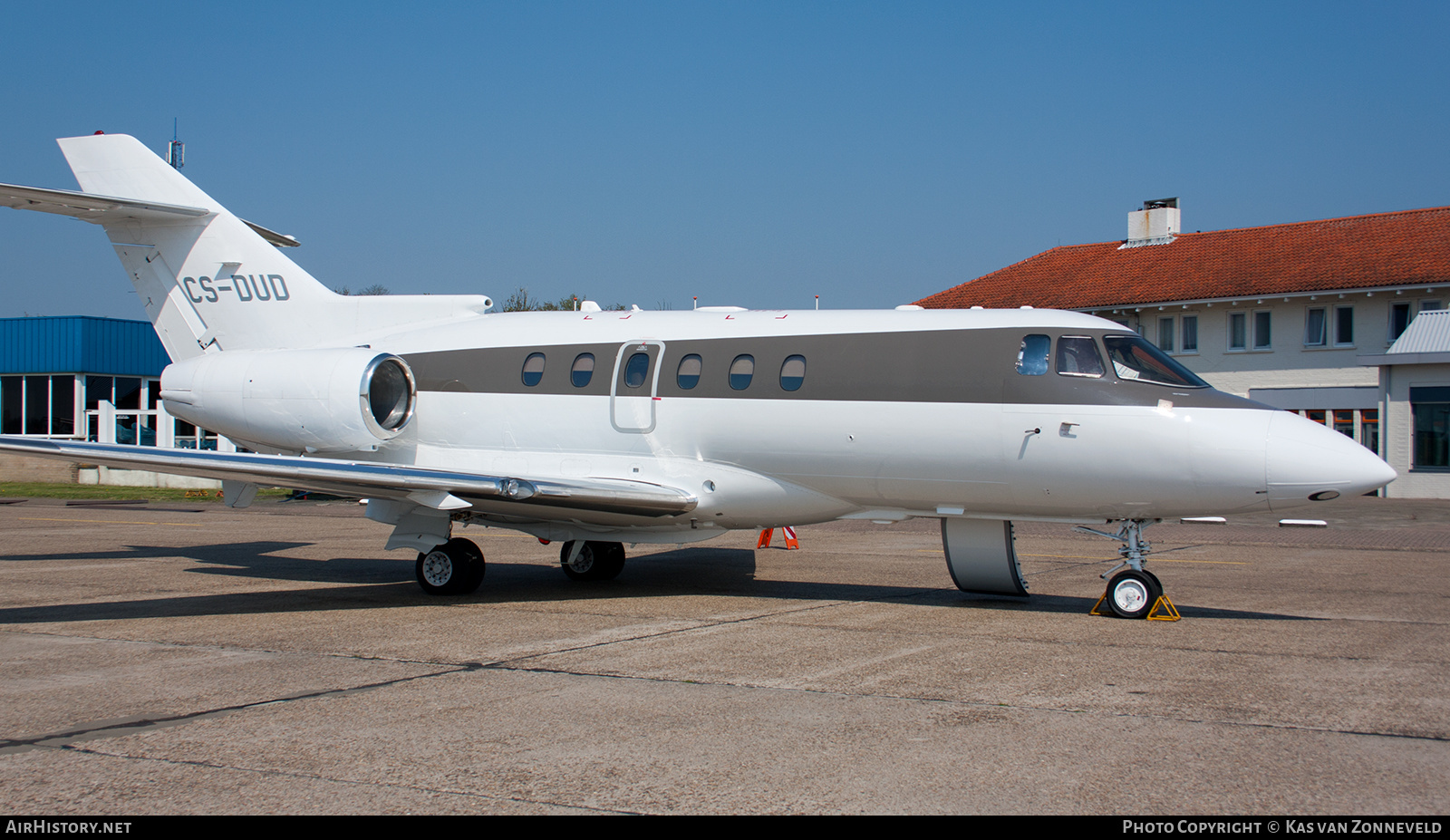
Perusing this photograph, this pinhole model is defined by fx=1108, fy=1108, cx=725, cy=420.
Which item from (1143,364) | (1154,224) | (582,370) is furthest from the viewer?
(1154,224)

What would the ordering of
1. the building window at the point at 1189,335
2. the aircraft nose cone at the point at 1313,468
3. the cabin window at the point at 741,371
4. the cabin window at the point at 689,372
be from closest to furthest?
1. the aircraft nose cone at the point at 1313,468
2. the cabin window at the point at 741,371
3. the cabin window at the point at 689,372
4. the building window at the point at 1189,335

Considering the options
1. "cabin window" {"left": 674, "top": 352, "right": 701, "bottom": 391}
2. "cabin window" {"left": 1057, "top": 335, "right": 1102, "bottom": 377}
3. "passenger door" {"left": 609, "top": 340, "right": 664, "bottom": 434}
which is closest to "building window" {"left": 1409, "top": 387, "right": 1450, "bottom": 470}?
"cabin window" {"left": 1057, "top": 335, "right": 1102, "bottom": 377}

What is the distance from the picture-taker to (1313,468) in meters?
9.05

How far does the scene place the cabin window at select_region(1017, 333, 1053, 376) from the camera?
10.2m

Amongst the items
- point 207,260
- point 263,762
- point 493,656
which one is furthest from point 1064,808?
point 207,260

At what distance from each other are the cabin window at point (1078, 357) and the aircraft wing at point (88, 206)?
1084 centimetres

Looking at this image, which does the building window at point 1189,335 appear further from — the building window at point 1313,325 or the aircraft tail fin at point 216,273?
the aircraft tail fin at point 216,273

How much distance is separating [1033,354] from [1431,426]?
91.0ft

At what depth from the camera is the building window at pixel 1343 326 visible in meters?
34.2

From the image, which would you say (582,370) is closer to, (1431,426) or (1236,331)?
(1431,426)

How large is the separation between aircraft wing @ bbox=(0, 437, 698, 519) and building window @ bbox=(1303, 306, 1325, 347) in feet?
98.6

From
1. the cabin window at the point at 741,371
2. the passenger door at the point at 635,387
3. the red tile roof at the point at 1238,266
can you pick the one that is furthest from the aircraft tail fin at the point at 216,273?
the red tile roof at the point at 1238,266

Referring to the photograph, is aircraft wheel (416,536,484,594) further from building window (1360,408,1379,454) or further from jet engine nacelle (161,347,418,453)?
building window (1360,408,1379,454)

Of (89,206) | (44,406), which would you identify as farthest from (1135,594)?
(44,406)
